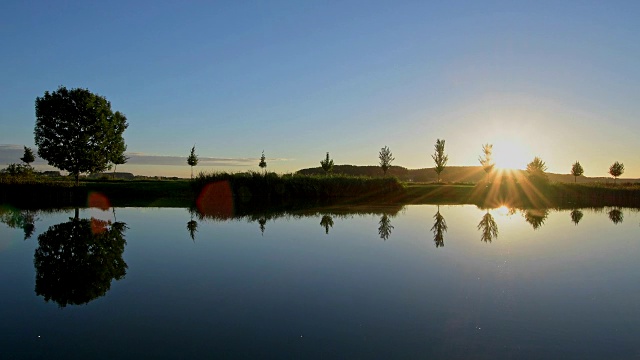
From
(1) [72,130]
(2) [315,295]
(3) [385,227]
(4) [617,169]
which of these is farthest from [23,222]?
(4) [617,169]

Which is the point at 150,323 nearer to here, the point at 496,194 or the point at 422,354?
the point at 422,354

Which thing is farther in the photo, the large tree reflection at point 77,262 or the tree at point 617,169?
the tree at point 617,169

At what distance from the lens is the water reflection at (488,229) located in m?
17.9

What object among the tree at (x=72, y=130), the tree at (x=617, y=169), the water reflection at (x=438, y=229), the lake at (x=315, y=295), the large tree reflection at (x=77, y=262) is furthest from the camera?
the tree at (x=617, y=169)

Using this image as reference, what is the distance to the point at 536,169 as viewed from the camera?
194 feet

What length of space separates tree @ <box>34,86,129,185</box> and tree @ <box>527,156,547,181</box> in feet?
153

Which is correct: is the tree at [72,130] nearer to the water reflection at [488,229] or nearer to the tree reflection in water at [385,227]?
the tree reflection in water at [385,227]

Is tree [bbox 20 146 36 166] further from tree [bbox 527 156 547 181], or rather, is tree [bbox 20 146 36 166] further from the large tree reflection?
tree [bbox 527 156 547 181]

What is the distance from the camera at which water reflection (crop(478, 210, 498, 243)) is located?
17.9m

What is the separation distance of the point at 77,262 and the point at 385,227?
12.4 m

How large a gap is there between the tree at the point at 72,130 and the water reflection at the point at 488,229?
3789 cm

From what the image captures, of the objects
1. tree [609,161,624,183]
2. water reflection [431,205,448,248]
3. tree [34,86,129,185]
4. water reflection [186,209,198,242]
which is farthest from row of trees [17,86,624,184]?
tree [609,161,624,183]

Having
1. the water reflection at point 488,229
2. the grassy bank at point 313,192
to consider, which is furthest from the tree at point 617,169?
the water reflection at point 488,229

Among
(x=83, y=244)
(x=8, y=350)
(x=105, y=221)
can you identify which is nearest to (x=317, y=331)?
(x=8, y=350)
